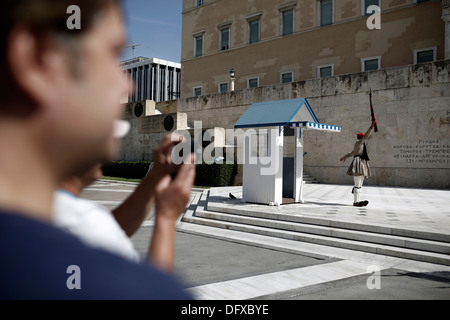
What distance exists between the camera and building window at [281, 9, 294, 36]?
27.6 meters

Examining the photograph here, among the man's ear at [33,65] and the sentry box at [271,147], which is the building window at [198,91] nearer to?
the sentry box at [271,147]

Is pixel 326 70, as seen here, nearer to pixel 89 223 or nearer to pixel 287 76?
pixel 287 76

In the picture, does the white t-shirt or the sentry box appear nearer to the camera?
the white t-shirt

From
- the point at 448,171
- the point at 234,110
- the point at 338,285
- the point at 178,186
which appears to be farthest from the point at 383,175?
the point at 178,186

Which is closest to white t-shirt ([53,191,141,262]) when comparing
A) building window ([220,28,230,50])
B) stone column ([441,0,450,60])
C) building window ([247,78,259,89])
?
stone column ([441,0,450,60])

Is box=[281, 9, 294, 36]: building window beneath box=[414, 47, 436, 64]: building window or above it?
above

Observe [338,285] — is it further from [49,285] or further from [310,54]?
[310,54]

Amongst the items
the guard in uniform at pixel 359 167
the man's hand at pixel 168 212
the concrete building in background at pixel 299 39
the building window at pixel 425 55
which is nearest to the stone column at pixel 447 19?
the concrete building in background at pixel 299 39

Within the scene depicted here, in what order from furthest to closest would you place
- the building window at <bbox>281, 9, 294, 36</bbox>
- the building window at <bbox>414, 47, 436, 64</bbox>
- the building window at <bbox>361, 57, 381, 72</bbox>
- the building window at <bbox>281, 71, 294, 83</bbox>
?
the building window at <bbox>281, 71, 294, 83</bbox> → the building window at <bbox>281, 9, 294, 36</bbox> → the building window at <bbox>361, 57, 381, 72</bbox> → the building window at <bbox>414, 47, 436, 64</bbox>

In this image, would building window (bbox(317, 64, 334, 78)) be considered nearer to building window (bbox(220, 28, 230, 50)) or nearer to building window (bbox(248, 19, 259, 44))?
building window (bbox(248, 19, 259, 44))

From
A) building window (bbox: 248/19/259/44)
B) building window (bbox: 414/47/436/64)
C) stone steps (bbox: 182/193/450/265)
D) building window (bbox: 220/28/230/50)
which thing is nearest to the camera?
stone steps (bbox: 182/193/450/265)

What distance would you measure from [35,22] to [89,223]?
425mm

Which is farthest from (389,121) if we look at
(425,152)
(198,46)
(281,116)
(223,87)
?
(198,46)

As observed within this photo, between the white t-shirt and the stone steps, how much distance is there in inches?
262
